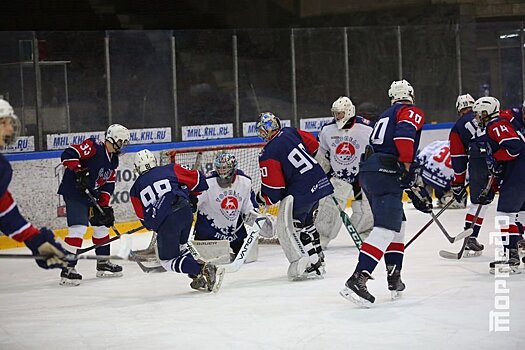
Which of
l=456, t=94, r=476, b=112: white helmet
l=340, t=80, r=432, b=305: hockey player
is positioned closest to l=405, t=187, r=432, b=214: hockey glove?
l=340, t=80, r=432, b=305: hockey player

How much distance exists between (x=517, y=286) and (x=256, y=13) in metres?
8.90

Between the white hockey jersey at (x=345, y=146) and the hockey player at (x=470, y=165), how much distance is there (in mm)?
800

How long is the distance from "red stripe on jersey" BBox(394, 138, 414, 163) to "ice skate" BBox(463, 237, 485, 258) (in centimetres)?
194

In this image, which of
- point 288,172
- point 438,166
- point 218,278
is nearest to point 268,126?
point 288,172

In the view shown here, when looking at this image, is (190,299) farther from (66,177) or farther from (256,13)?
(256,13)

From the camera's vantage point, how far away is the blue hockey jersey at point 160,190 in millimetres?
6043

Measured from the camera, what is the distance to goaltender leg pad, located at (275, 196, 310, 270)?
21.1ft

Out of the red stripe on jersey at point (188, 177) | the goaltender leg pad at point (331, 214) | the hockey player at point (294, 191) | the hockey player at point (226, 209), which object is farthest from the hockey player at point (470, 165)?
the red stripe on jersey at point (188, 177)

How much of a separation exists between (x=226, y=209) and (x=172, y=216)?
1.11 metres

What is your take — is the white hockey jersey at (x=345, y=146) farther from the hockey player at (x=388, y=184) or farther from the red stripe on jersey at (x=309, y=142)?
the hockey player at (x=388, y=184)

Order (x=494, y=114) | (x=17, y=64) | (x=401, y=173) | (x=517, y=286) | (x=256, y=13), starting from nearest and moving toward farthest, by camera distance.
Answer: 1. (x=401, y=173)
2. (x=517, y=286)
3. (x=494, y=114)
4. (x=17, y=64)
5. (x=256, y=13)

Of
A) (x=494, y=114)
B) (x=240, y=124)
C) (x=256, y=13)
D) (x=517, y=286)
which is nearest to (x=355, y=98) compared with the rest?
(x=240, y=124)

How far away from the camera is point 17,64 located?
30.7ft

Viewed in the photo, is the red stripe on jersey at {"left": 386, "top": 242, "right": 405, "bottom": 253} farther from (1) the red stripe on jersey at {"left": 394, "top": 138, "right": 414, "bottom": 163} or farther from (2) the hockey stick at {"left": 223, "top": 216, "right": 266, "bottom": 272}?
(2) the hockey stick at {"left": 223, "top": 216, "right": 266, "bottom": 272}
